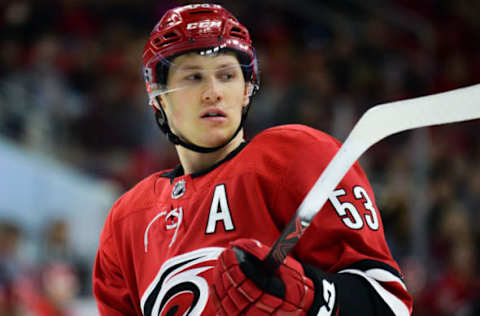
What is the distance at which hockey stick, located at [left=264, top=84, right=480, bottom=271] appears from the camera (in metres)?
0.95

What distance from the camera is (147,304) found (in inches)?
55.9

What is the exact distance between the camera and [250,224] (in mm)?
1301

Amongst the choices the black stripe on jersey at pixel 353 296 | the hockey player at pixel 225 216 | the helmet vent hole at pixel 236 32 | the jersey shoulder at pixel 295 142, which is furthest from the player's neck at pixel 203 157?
the black stripe on jersey at pixel 353 296

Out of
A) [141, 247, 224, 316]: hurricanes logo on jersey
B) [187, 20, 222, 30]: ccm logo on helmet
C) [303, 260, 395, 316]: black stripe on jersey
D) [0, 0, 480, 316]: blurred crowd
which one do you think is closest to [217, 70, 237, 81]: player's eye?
[187, 20, 222, 30]: ccm logo on helmet

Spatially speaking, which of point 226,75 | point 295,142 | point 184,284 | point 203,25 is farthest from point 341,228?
point 203,25

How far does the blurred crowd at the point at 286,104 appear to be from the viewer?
13.0 feet

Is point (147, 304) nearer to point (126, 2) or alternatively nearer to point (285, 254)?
point (285, 254)

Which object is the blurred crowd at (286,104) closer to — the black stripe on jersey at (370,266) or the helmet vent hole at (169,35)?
the black stripe on jersey at (370,266)

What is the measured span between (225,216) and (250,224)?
0.19ft

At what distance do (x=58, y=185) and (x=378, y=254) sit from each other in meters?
2.94

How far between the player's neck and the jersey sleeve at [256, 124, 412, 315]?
192 mm

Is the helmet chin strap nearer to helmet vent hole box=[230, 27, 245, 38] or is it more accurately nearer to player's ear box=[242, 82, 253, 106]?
player's ear box=[242, 82, 253, 106]

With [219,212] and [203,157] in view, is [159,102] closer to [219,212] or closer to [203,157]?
[203,157]

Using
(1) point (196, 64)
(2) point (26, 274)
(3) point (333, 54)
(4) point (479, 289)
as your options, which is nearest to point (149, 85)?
(1) point (196, 64)
